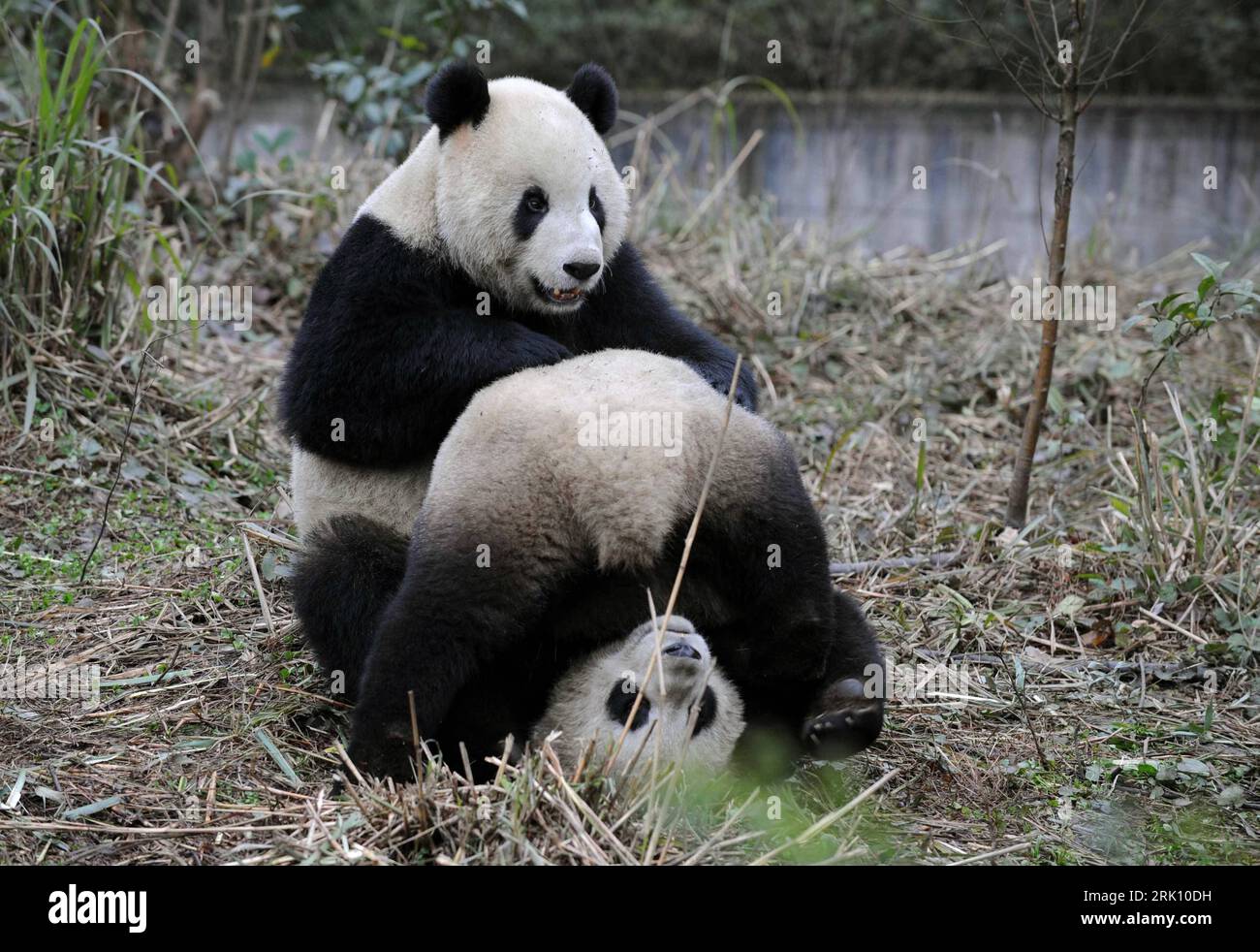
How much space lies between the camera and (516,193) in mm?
4207

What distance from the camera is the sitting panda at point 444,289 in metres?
4.07

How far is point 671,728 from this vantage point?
3578 millimetres

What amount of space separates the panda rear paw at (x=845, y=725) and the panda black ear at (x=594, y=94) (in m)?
2.26

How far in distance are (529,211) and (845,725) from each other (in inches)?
77.1

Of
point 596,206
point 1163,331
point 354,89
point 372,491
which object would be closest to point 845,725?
point 372,491

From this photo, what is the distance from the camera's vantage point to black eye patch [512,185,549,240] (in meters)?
4.21

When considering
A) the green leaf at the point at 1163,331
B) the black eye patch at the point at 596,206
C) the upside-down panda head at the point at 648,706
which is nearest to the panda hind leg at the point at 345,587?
the upside-down panda head at the point at 648,706

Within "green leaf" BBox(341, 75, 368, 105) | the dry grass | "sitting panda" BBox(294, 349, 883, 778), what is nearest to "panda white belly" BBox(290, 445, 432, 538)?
"sitting panda" BBox(294, 349, 883, 778)

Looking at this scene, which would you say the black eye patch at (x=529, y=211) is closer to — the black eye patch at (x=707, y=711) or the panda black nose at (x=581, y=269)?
the panda black nose at (x=581, y=269)

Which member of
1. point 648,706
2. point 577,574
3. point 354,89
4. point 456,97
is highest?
point 354,89

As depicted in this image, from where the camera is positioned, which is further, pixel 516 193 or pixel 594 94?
pixel 594 94

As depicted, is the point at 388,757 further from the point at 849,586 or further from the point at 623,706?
the point at 849,586
